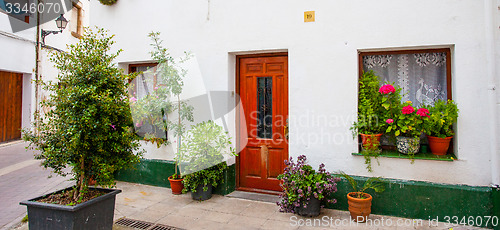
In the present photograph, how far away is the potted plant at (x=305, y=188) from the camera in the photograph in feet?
13.3

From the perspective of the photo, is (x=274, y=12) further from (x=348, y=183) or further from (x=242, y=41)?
(x=348, y=183)

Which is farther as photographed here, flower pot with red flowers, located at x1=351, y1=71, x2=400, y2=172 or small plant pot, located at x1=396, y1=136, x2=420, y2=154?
flower pot with red flowers, located at x1=351, y1=71, x2=400, y2=172

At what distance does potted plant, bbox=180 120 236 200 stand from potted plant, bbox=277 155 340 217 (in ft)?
3.52

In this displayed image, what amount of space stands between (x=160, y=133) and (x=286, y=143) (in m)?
2.40

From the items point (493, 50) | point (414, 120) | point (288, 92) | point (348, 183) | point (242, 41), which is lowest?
point (348, 183)

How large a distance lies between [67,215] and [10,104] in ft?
34.2

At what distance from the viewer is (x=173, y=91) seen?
5.02 m

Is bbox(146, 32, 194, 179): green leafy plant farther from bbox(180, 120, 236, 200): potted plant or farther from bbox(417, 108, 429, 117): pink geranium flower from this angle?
bbox(417, 108, 429, 117): pink geranium flower

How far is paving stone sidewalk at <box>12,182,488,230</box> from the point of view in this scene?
3.92 meters

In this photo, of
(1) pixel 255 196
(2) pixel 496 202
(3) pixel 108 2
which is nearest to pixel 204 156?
(1) pixel 255 196

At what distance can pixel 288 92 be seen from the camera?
4836 mm

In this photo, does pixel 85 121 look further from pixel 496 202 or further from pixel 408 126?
pixel 496 202

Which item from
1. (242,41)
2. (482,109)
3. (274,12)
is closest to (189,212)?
(242,41)

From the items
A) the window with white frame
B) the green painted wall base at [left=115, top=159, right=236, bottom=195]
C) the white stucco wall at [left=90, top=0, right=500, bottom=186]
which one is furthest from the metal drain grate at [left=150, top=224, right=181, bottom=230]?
the window with white frame
